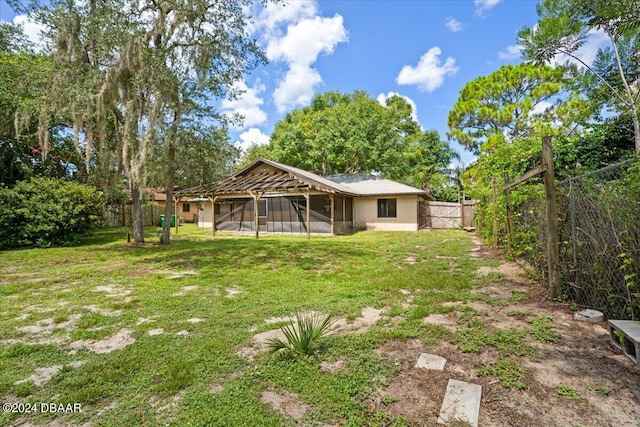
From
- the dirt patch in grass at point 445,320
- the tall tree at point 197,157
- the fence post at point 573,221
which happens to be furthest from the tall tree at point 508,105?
the dirt patch in grass at point 445,320

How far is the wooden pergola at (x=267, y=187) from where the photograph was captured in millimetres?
12664

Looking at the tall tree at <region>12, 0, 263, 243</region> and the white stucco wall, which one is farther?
the white stucco wall

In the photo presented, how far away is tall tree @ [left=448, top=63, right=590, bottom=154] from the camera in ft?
56.3

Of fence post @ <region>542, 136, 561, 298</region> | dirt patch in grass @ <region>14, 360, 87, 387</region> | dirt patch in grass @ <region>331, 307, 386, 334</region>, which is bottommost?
dirt patch in grass @ <region>14, 360, 87, 387</region>

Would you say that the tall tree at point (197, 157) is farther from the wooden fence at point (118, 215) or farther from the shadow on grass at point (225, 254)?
the wooden fence at point (118, 215)

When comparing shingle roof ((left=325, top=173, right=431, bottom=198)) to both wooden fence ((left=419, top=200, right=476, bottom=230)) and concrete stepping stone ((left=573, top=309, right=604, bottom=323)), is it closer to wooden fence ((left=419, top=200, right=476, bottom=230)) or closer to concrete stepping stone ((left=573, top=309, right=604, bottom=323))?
wooden fence ((left=419, top=200, right=476, bottom=230))

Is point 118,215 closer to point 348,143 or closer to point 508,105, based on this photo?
point 348,143

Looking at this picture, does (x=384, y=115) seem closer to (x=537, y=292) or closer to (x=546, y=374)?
(x=537, y=292)

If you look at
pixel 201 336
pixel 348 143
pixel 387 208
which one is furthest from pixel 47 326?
pixel 348 143

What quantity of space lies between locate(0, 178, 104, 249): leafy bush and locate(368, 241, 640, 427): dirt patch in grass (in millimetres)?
11563

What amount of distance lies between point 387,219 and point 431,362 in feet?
45.7

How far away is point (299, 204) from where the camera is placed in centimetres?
1453

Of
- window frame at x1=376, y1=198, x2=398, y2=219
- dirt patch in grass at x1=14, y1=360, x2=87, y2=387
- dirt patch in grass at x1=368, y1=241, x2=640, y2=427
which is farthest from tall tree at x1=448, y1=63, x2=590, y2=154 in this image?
dirt patch in grass at x1=14, y1=360, x2=87, y2=387

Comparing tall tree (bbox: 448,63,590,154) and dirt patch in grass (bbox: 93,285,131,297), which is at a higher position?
tall tree (bbox: 448,63,590,154)
